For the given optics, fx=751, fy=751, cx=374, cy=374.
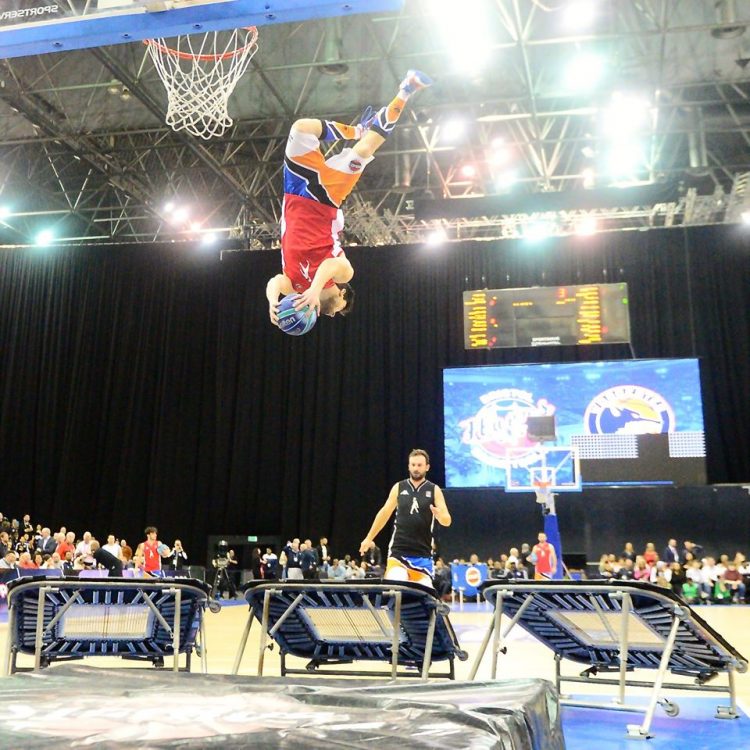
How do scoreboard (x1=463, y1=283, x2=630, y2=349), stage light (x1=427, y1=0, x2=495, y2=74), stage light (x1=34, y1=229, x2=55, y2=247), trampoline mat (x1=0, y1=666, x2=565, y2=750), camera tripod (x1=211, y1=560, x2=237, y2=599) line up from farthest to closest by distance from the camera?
stage light (x1=34, y1=229, x2=55, y2=247) < scoreboard (x1=463, y1=283, x2=630, y2=349) < camera tripod (x1=211, y1=560, x2=237, y2=599) < stage light (x1=427, y1=0, x2=495, y2=74) < trampoline mat (x1=0, y1=666, x2=565, y2=750)

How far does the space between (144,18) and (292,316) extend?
2.40 m

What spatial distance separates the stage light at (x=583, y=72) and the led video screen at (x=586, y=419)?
566 cm

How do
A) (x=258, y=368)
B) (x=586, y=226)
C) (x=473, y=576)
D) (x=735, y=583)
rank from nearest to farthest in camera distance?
(x=735, y=583), (x=473, y=576), (x=586, y=226), (x=258, y=368)

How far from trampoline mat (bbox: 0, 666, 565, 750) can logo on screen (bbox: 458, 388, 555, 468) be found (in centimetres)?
1372

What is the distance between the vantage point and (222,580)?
1614 centimetres

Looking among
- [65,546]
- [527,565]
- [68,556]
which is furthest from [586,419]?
[65,546]

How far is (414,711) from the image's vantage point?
5.32 ft

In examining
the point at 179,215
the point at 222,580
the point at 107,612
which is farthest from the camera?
the point at 179,215

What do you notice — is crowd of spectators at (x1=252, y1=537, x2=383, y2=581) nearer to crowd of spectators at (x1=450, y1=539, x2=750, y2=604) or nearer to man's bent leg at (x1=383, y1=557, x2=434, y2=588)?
crowd of spectators at (x1=450, y1=539, x2=750, y2=604)

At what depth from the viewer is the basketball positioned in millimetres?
4543

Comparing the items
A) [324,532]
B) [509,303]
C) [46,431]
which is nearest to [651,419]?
[509,303]

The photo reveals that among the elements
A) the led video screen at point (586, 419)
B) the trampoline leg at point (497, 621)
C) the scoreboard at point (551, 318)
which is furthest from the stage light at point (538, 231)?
the trampoline leg at point (497, 621)

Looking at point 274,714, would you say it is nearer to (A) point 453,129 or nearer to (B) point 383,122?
(B) point 383,122

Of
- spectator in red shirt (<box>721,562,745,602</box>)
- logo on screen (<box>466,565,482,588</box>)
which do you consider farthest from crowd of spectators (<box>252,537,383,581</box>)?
spectator in red shirt (<box>721,562,745,602</box>)
